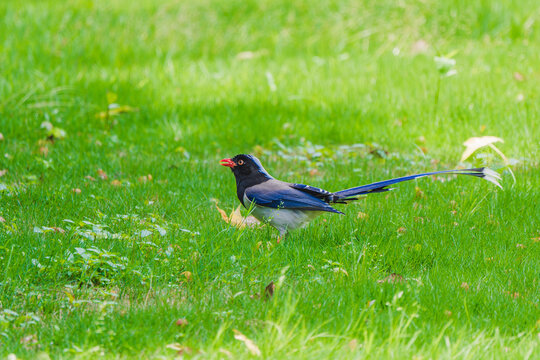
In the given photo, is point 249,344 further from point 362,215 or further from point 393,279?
point 362,215

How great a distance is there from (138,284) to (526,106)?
5.24 metres

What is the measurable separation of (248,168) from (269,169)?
1.54m

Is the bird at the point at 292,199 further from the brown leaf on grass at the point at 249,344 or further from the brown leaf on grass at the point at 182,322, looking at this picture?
the brown leaf on grass at the point at 249,344

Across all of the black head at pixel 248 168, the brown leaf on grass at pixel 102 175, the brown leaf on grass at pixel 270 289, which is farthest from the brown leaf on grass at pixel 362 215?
the brown leaf on grass at pixel 102 175

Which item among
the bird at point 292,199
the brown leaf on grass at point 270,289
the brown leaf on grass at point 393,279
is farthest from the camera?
the bird at point 292,199

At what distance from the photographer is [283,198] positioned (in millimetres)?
4352

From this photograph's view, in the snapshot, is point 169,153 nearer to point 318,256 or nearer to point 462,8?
point 318,256

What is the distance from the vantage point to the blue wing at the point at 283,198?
170 inches

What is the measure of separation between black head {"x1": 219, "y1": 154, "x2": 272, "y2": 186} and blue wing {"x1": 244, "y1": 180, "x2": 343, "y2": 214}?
0.16 meters

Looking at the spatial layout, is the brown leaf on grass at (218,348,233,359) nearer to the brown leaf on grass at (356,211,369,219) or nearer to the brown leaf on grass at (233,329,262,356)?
the brown leaf on grass at (233,329,262,356)

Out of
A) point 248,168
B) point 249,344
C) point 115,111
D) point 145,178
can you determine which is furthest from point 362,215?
point 115,111

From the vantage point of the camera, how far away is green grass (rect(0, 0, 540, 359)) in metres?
3.19

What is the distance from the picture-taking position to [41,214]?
4.66m

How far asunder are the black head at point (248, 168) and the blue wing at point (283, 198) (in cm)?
16
